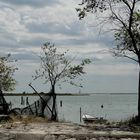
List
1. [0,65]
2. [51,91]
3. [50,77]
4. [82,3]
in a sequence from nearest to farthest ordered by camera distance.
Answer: [82,3] → [51,91] → [50,77] → [0,65]

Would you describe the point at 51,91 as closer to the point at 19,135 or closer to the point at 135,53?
the point at 135,53

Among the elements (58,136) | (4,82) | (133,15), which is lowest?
(58,136)

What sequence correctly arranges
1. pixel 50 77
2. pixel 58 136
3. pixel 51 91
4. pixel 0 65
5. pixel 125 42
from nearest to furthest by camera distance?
pixel 58 136 → pixel 125 42 → pixel 51 91 → pixel 50 77 → pixel 0 65

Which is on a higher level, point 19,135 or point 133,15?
point 133,15

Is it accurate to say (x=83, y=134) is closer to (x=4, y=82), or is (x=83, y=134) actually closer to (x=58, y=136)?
(x=58, y=136)

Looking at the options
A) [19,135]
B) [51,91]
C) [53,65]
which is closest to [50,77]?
[53,65]

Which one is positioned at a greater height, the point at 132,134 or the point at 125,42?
the point at 125,42

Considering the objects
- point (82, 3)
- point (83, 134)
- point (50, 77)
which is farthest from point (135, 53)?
point (83, 134)

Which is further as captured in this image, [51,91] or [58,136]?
[51,91]

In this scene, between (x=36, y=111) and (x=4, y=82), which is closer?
(x=36, y=111)

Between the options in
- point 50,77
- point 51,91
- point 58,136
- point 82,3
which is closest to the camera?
point 58,136

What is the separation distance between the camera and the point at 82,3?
2314 cm

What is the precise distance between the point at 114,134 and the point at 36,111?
44.0 feet

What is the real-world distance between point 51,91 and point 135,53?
263 inches
